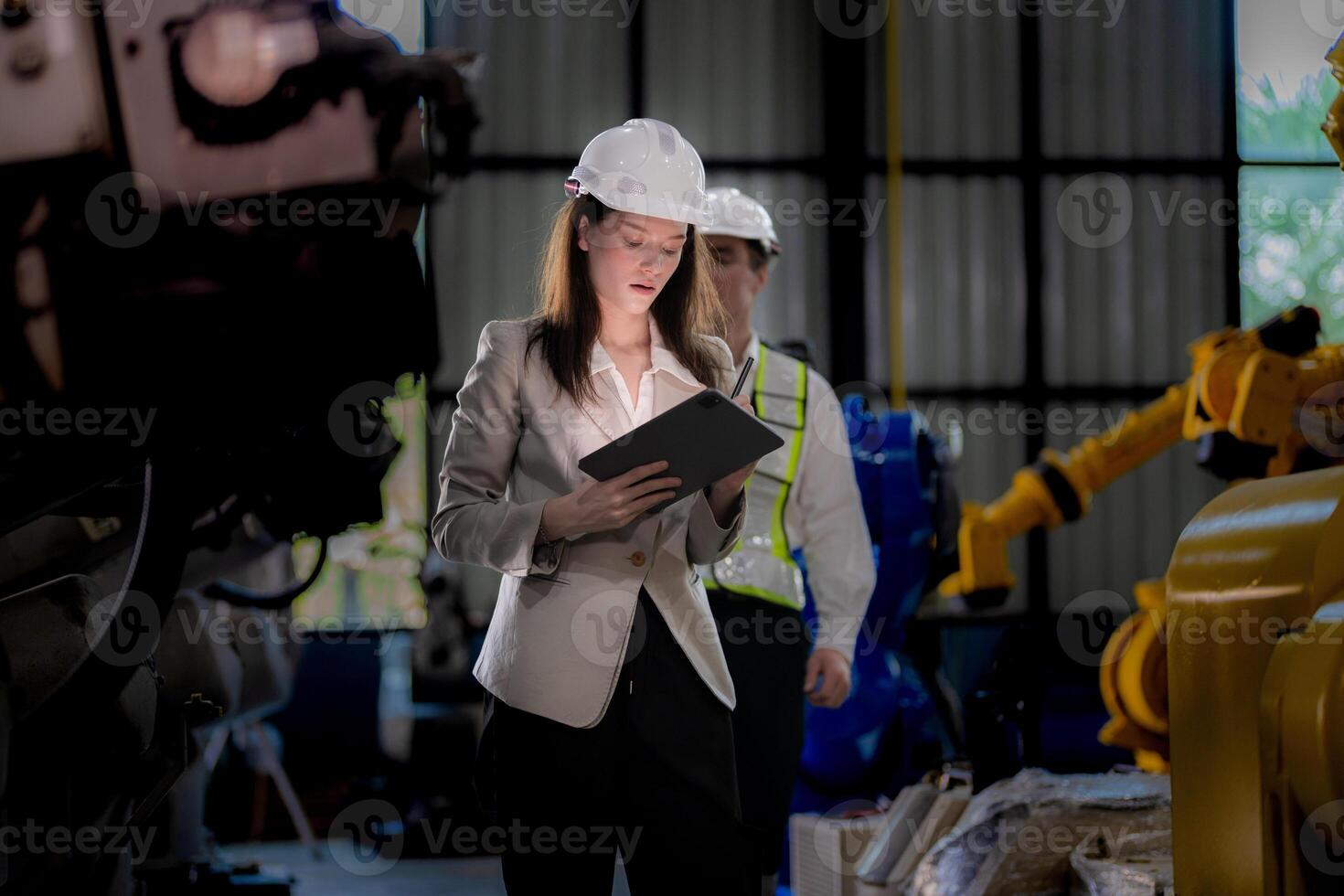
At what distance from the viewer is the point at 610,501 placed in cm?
175

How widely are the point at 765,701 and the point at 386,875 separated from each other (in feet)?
9.09

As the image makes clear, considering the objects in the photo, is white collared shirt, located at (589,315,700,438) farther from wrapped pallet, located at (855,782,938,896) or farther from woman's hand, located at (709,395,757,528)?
wrapped pallet, located at (855,782,938,896)

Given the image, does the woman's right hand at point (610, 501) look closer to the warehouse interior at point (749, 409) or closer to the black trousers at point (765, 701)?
the warehouse interior at point (749, 409)

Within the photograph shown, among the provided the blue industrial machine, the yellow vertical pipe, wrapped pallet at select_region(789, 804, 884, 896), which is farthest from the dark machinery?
the yellow vertical pipe

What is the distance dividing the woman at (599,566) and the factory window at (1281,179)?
811 centimetres

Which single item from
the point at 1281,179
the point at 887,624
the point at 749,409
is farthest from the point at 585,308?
the point at 1281,179

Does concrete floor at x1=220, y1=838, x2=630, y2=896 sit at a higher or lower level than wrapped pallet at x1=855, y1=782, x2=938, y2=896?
lower

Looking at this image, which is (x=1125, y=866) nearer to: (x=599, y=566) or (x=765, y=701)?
(x=765, y=701)

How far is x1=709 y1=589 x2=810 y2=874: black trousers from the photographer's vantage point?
2.46m

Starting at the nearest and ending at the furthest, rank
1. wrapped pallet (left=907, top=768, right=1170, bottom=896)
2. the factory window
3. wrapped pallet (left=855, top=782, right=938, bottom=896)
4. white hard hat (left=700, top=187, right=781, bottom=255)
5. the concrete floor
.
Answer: white hard hat (left=700, top=187, right=781, bottom=255)
wrapped pallet (left=907, top=768, right=1170, bottom=896)
wrapped pallet (left=855, top=782, right=938, bottom=896)
the concrete floor
the factory window

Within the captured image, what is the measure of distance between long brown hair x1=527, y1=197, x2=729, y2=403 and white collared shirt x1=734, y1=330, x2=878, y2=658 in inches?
25.5

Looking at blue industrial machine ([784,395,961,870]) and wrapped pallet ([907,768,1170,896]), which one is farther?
blue industrial machine ([784,395,961,870])

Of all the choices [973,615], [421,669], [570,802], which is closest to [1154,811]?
[570,802]

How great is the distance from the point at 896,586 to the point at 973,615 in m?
4.43
